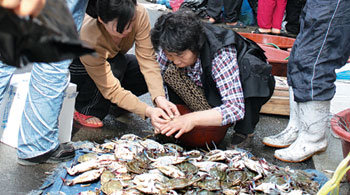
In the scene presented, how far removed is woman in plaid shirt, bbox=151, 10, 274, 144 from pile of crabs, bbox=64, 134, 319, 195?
222 millimetres

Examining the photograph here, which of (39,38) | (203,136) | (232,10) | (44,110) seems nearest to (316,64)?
(203,136)

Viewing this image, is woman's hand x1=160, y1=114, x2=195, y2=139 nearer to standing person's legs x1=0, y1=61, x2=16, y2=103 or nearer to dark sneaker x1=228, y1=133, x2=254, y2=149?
dark sneaker x1=228, y1=133, x2=254, y2=149

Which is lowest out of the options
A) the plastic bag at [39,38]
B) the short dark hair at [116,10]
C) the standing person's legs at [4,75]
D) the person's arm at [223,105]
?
the person's arm at [223,105]

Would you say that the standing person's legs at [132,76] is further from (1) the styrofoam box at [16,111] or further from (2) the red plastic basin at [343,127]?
(2) the red plastic basin at [343,127]

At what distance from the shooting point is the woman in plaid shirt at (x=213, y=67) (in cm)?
276

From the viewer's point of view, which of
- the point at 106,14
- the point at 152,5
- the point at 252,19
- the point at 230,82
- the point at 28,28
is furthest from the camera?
the point at 152,5

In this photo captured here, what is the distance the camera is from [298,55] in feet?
9.60

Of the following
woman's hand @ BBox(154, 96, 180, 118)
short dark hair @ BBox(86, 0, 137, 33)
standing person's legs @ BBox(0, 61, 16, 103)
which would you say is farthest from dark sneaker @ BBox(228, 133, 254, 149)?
standing person's legs @ BBox(0, 61, 16, 103)

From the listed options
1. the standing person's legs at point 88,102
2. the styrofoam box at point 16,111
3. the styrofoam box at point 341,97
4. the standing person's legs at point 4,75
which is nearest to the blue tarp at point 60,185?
the styrofoam box at point 16,111

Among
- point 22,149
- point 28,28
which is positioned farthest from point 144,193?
point 28,28

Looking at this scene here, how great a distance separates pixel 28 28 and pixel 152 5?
7.99 m

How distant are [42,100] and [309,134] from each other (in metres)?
1.81

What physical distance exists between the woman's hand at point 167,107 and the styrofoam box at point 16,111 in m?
0.60

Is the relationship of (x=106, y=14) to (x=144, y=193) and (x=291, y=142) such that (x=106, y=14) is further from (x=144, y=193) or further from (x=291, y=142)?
(x=291, y=142)
